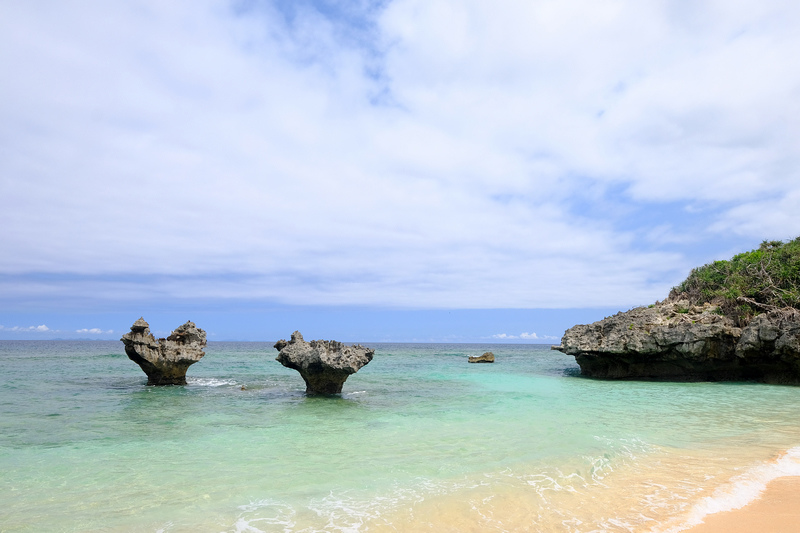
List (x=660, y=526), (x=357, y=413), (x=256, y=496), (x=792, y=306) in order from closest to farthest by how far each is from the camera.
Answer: (x=660, y=526) → (x=256, y=496) → (x=357, y=413) → (x=792, y=306)

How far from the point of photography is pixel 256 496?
6.09 metres

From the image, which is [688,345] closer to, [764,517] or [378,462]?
[764,517]

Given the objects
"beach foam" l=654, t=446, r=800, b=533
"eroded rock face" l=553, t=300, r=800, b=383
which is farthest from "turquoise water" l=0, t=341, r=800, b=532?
"eroded rock face" l=553, t=300, r=800, b=383

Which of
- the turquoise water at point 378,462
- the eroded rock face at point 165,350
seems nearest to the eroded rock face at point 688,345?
the turquoise water at point 378,462

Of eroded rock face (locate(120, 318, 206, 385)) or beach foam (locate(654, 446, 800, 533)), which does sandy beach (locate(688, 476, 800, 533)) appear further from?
eroded rock face (locate(120, 318, 206, 385))

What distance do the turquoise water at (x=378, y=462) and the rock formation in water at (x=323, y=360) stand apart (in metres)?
1.17

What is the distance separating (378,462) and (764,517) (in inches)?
201

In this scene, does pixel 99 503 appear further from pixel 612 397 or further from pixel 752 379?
pixel 752 379

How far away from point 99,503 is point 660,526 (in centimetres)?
671

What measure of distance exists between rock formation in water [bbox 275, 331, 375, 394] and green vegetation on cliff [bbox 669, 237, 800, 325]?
18.0 m

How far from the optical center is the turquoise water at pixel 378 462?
5.53 m

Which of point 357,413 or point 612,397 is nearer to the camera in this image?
point 357,413

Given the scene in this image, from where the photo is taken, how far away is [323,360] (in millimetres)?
14875

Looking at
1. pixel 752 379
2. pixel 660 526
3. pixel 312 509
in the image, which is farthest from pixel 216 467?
pixel 752 379
